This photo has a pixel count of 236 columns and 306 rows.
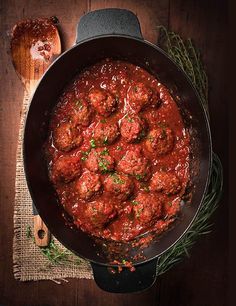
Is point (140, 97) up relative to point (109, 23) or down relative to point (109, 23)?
down

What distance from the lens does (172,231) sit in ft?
11.5

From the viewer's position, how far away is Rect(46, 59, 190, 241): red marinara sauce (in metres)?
3.43

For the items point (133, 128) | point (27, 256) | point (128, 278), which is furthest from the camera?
point (27, 256)

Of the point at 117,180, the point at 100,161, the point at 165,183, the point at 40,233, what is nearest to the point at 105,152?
the point at 100,161

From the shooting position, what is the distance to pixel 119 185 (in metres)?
3.43

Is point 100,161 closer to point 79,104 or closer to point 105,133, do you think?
point 105,133

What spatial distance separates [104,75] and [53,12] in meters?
0.68

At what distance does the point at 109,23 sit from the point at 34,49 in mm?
790

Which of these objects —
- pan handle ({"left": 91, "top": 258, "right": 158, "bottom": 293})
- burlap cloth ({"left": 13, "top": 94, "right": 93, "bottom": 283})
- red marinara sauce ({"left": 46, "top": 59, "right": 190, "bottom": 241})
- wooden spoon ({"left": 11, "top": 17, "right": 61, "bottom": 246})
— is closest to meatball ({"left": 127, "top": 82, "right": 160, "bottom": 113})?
red marinara sauce ({"left": 46, "top": 59, "right": 190, "bottom": 241})

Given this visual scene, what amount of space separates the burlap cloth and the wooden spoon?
173mm

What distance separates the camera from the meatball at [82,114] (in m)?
3.41

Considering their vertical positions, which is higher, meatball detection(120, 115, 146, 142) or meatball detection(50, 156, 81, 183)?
meatball detection(120, 115, 146, 142)

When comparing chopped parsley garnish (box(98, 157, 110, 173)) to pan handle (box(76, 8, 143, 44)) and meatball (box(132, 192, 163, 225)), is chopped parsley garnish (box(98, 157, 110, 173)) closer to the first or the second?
meatball (box(132, 192, 163, 225))

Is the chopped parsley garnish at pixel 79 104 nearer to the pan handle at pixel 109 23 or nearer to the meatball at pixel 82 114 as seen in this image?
the meatball at pixel 82 114
